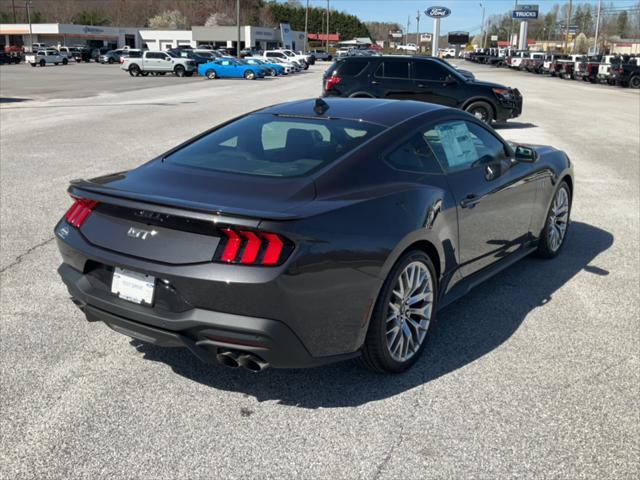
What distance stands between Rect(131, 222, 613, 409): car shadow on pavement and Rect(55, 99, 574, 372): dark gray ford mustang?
6.9 inches

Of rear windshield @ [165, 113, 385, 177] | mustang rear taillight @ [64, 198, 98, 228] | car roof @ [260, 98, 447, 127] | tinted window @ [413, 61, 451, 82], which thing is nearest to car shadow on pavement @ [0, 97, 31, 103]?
tinted window @ [413, 61, 451, 82]

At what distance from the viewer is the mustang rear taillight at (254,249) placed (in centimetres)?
293

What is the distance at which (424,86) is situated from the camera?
16.3 metres

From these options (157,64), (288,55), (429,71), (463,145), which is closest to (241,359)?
(463,145)

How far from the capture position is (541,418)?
3.32 m

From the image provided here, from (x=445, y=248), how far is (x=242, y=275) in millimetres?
1545

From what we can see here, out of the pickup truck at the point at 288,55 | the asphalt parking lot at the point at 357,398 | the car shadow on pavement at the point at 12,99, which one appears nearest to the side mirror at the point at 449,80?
the asphalt parking lot at the point at 357,398

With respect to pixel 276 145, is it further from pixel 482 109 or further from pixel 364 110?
pixel 482 109

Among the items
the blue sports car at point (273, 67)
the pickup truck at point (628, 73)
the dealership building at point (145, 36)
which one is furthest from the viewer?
the dealership building at point (145, 36)

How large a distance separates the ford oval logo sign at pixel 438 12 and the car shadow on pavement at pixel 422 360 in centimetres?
5158

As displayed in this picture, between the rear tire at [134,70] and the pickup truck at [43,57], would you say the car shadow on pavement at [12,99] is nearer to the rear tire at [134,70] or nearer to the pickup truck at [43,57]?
the rear tire at [134,70]

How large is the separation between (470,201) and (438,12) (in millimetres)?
53543

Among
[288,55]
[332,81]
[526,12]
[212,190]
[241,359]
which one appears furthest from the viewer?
[526,12]

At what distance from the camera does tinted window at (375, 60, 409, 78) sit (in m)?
16.5
